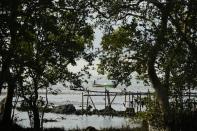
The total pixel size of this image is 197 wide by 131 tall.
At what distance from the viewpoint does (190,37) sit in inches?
645

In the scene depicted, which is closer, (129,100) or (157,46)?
(157,46)

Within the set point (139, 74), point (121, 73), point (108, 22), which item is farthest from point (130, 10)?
point (139, 74)

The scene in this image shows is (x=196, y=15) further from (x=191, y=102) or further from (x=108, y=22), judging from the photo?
(x=191, y=102)

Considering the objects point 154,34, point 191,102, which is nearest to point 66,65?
point 154,34

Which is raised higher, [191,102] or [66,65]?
[66,65]

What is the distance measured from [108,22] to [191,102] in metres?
5.35

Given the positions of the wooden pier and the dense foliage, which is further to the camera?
the wooden pier

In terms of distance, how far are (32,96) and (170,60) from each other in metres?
5.52

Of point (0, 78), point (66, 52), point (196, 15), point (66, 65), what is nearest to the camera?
point (0, 78)

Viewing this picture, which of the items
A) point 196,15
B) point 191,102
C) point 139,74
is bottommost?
point 191,102

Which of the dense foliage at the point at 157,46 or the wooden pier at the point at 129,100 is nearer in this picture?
the dense foliage at the point at 157,46

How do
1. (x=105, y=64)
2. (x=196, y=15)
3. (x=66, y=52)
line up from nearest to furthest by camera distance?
1. (x=66, y=52)
2. (x=196, y=15)
3. (x=105, y=64)

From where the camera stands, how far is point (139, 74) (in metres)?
20.6

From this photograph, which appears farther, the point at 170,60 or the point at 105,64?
the point at 105,64
